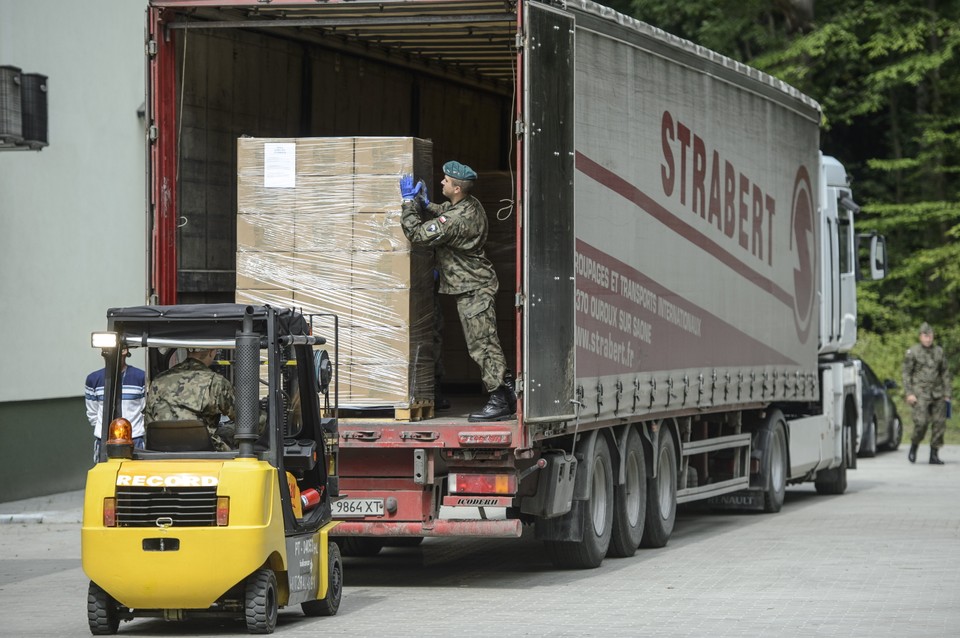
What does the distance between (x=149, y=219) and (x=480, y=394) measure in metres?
3.35

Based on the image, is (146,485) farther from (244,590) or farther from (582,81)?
(582,81)

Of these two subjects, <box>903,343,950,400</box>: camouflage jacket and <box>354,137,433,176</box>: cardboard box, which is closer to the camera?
<box>354,137,433,176</box>: cardboard box

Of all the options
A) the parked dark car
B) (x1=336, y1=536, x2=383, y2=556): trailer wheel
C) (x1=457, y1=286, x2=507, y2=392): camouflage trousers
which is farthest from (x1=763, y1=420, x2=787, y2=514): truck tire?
the parked dark car

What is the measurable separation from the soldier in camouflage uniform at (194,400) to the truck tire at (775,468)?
897 cm

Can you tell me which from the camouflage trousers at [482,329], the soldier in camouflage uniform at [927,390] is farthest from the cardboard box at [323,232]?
the soldier in camouflage uniform at [927,390]

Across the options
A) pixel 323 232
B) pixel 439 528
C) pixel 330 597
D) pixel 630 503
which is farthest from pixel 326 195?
pixel 630 503

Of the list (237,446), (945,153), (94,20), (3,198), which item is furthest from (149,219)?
(945,153)

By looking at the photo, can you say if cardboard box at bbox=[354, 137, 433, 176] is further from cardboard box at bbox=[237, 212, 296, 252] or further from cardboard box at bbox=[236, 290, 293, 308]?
cardboard box at bbox=[236, 290, 293, 308]

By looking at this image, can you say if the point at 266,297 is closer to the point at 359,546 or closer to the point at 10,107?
the point at 359,546

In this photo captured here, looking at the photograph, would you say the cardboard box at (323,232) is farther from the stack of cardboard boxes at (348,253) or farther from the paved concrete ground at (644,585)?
the paved concrete ground at (644,585)

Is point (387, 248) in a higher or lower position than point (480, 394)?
higher

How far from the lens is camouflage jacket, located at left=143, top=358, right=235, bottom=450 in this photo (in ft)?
33.0

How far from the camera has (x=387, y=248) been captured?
1202 centimetres

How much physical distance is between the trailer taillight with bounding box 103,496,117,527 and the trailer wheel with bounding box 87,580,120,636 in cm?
51
